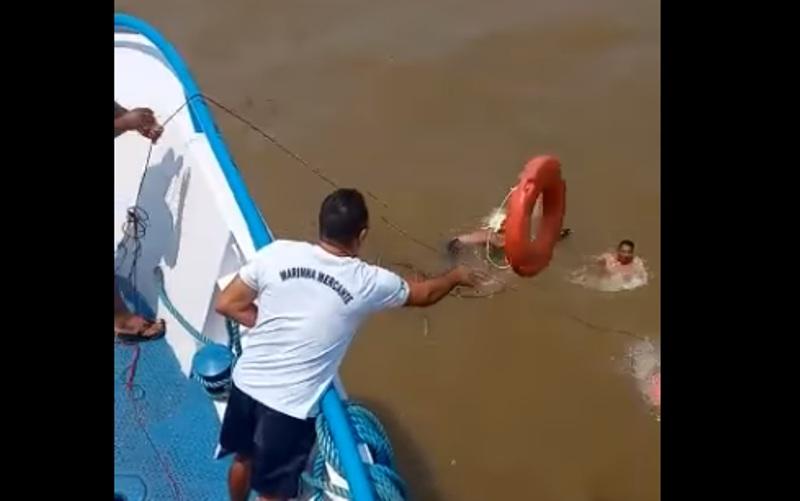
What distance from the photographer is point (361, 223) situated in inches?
A: 135

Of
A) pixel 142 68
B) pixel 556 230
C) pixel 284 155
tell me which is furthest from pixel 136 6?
pixel 556 230

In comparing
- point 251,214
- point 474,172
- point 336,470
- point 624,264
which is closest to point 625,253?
point 624,264

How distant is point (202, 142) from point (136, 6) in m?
3.76

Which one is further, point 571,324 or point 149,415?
point 571,324

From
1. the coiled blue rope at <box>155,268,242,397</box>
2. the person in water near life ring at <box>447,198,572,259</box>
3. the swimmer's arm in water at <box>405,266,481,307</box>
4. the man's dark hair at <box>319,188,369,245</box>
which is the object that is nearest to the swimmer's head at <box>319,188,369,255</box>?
the man's dark hair at <box>319,188,369,245</box>

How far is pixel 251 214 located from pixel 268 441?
118 centimetres

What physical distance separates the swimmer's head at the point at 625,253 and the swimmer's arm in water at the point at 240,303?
2.71 meters

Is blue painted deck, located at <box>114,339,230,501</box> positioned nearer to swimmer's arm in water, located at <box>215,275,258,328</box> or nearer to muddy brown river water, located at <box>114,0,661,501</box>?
swimmer's arm in water, located at <box>215,275,258,328</box>

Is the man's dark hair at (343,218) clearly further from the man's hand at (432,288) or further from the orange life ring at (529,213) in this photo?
the orange life ring at (529,213)

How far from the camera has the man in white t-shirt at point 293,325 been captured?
3414 millimetres

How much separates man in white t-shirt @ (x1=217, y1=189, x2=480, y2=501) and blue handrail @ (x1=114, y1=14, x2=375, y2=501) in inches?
3.6

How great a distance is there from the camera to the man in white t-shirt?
11.2 ft

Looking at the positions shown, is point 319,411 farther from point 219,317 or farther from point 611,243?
point 611,243

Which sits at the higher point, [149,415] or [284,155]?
[284,155]
